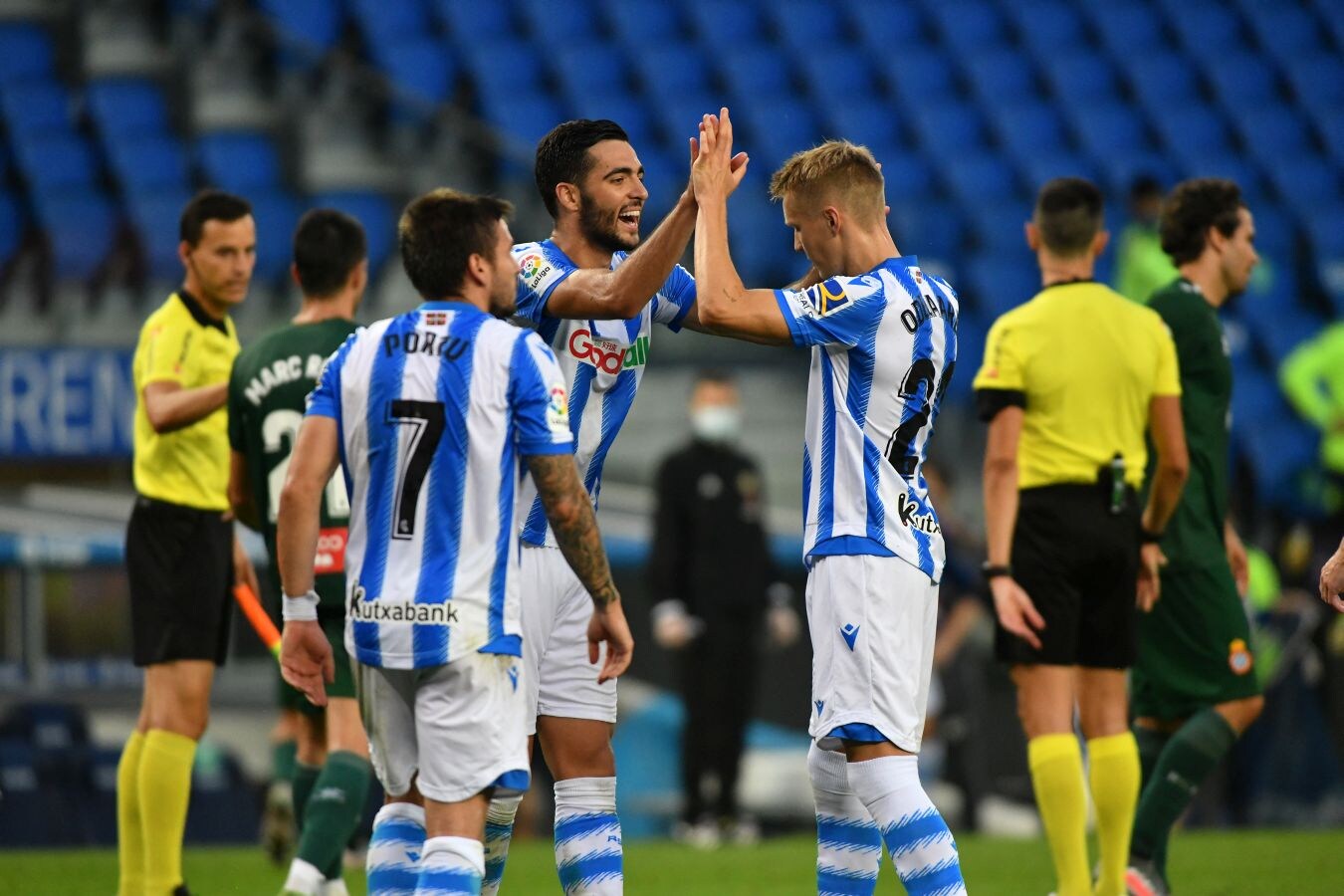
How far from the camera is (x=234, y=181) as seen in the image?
12.8 meters

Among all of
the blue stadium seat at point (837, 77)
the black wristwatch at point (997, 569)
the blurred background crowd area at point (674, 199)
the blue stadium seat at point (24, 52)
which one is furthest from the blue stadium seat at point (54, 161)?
the black wristwatch at point (997, 569)

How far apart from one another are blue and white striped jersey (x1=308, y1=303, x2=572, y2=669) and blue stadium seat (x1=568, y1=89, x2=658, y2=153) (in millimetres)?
9323

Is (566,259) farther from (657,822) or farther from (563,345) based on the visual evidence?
(657,822)

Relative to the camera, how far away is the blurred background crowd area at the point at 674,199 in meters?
10.3

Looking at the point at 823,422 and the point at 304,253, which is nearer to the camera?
the point at 823,422

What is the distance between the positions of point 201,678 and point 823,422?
2703 millimetres

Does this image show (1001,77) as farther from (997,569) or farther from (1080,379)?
(997,569)

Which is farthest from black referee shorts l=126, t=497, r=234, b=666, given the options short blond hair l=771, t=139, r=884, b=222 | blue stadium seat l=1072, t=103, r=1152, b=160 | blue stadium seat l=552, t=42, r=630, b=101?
blue stadium seat l=1072, t=103, r=1152, b=160

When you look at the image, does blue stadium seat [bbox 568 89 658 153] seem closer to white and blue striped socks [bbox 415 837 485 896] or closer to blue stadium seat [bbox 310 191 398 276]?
blue stadium seat [bbox 310 191 398 276]

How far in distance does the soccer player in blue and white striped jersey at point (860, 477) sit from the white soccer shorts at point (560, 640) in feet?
1.89

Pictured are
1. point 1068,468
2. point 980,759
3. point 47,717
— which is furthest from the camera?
point 980,759

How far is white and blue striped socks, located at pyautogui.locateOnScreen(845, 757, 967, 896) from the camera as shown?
173 inches

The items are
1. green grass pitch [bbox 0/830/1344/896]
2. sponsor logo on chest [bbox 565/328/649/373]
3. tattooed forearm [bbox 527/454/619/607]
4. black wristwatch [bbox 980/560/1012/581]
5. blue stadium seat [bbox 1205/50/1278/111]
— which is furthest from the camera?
blue stadium seat [bbox 1205/50/1278/111]

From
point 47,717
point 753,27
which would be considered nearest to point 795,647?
point 47,717
